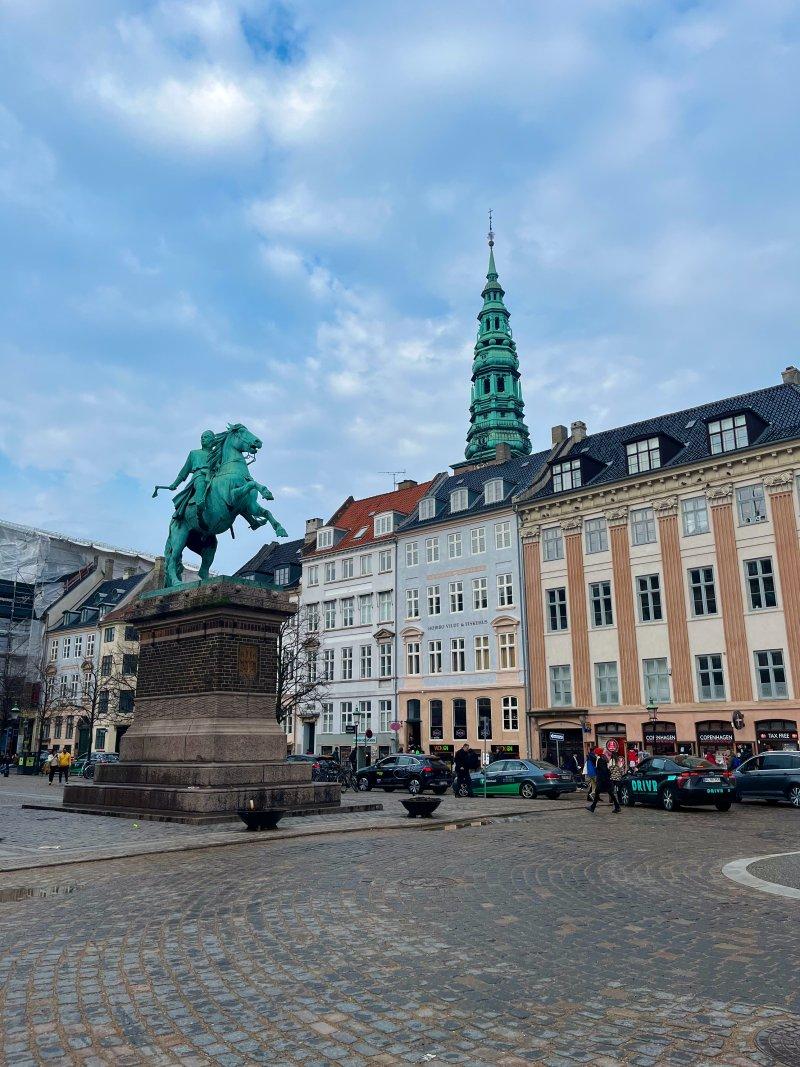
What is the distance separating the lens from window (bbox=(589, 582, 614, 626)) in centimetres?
4234

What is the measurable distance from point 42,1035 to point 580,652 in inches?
1568

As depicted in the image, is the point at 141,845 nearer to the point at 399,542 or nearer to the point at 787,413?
the point at 787,413

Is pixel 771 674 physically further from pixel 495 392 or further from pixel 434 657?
pixel 495 392

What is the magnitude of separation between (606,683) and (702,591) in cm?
662

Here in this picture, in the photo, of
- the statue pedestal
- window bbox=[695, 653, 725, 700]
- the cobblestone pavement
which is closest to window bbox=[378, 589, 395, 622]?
window bbox=[695, 653, 725, 700]

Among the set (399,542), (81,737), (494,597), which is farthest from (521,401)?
(81,737)

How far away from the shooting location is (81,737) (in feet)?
230

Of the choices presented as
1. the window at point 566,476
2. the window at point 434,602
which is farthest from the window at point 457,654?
the window at point 566,476

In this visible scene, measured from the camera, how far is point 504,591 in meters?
47.3

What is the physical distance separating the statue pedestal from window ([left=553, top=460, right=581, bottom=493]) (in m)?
27.3

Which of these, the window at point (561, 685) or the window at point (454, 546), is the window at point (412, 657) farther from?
the window at point (561, 685)

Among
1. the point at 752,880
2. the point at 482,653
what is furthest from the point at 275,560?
the point at 752,880

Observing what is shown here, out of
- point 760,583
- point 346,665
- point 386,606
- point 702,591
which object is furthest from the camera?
point 346,665

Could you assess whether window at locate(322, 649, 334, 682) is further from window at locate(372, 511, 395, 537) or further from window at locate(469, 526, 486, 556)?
window at locate(469, 526, 486, 556)
